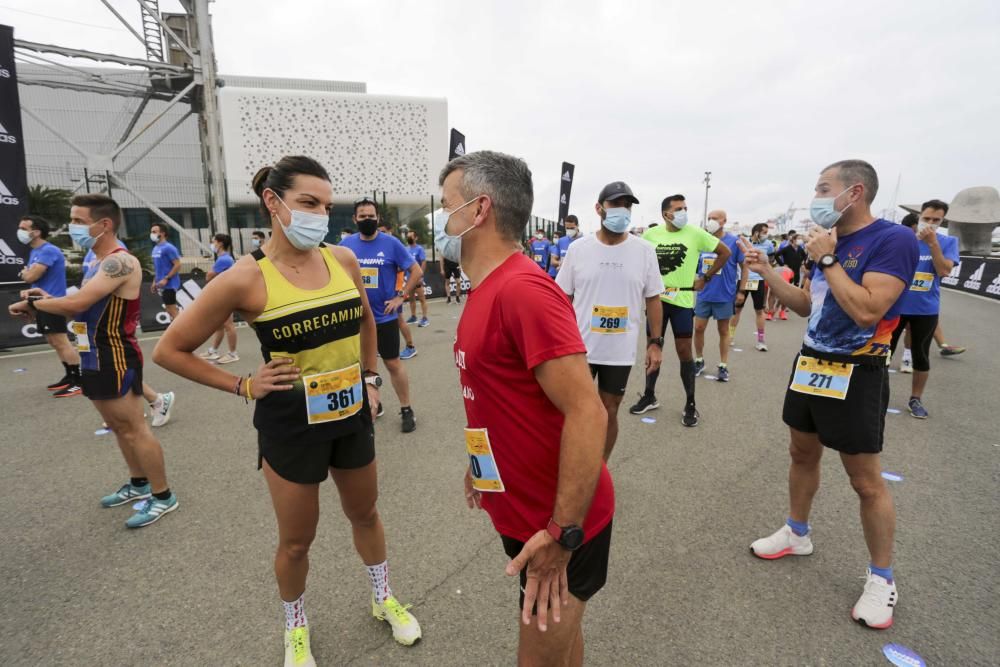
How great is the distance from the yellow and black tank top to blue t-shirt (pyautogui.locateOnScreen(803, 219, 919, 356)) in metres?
2.30

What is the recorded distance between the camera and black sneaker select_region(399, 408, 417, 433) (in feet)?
15.7

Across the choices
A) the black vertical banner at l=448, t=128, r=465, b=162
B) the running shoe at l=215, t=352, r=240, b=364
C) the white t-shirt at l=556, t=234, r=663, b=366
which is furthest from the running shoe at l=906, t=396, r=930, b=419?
the black vertical banner at l=448, t=128, r=465, b=162

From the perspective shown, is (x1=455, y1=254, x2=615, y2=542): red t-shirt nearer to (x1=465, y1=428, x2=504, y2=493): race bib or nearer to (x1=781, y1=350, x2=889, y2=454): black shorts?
(x1=465, y1=428, x2=504, y2=493): race bib

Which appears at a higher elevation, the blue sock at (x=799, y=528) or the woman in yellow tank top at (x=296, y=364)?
Result: the woman in yellow tank top at (x=296, y=364)

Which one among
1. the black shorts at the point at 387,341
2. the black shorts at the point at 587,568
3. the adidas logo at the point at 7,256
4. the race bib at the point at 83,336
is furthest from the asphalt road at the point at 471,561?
the adidas logo at the point at 7,256

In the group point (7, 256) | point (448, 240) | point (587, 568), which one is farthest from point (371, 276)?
point (7, 256)

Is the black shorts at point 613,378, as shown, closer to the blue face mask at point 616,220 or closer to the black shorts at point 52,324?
the blue face mask at point 616,220

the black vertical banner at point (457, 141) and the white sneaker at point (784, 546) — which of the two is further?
the black vertical banner at point (457, 141)

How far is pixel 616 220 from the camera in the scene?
11.2 feet

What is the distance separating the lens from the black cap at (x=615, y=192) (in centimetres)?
347

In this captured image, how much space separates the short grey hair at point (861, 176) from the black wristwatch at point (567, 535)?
2.21m

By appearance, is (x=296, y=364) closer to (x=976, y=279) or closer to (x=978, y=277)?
(x=978, y=277)

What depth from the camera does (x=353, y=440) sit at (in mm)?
2156

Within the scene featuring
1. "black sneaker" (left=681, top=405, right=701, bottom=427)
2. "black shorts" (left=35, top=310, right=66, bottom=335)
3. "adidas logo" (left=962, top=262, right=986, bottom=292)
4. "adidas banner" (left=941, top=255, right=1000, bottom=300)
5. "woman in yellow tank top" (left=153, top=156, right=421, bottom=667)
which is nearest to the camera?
"woman in yellow tank top" (left=153, top=156, right=421, bottom=667)
